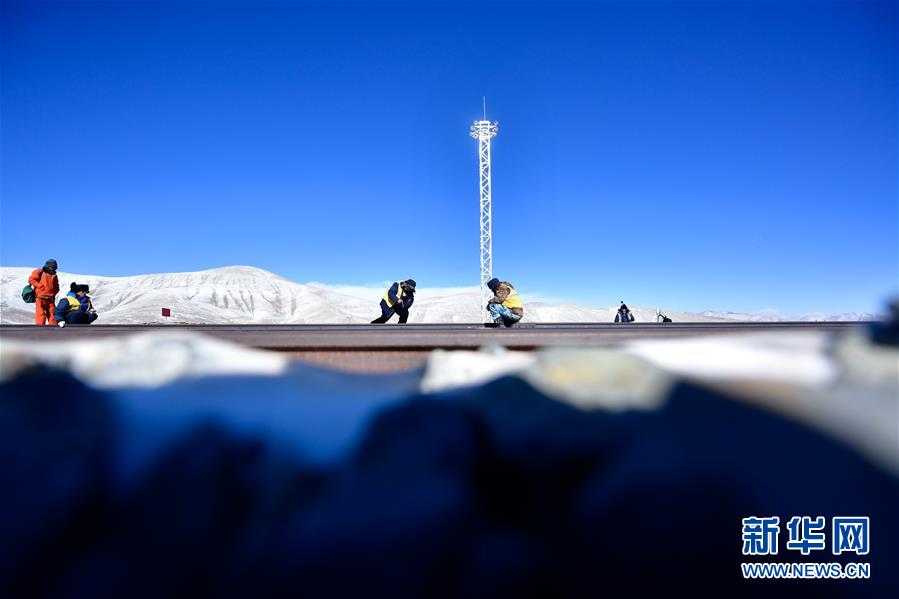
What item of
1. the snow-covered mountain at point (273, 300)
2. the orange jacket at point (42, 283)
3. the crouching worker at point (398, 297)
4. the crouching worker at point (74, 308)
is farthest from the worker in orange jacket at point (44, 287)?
the snow-covered mountain at point (273, 300)

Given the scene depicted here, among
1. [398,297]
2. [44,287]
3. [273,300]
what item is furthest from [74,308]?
[273,300]

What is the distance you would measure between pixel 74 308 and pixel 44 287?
1.64 metres

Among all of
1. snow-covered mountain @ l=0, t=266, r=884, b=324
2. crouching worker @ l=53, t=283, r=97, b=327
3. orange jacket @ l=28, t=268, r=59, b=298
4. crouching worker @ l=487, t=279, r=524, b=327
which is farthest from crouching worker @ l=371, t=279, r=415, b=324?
snow-covered mountain @ l=0, t=266, r=884, b=324

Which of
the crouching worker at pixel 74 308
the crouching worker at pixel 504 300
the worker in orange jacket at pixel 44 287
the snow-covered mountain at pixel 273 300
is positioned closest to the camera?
the crouching worker at pixel 504 300

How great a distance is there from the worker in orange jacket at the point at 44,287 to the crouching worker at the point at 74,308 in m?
1.02

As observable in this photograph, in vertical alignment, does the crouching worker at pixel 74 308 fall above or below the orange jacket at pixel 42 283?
below

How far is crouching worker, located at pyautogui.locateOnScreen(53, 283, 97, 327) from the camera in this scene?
7.04m

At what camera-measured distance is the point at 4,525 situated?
6.36 feet

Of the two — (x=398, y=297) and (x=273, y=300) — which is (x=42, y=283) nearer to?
(x=398, y=297)

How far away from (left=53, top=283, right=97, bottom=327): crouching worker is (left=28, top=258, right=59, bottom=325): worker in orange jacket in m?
1.02

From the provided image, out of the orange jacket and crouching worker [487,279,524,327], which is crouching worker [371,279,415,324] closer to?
crouching worker [487,279,524,327]

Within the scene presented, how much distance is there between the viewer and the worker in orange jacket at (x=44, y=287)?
806 cm

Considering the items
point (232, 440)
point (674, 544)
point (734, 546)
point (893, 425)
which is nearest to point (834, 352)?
point (893, 425)

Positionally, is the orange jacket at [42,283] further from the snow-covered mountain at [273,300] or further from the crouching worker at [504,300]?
the snow-covered mountain at [273,300]
